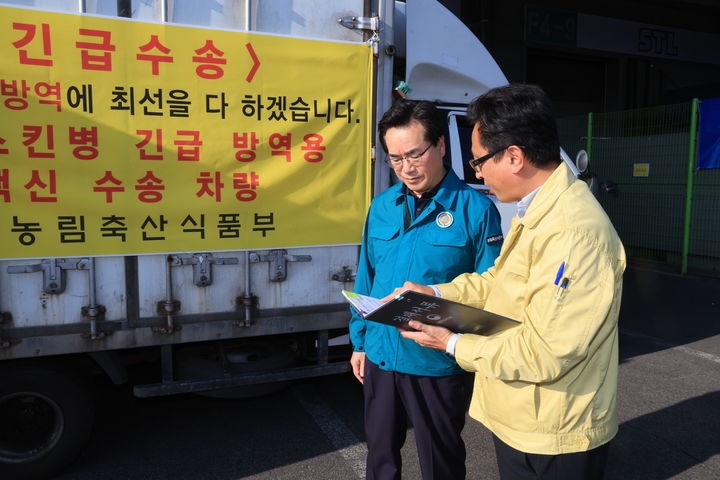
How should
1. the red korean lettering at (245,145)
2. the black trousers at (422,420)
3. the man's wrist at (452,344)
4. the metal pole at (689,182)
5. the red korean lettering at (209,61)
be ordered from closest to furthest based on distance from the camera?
the man's wrist at (452,344) → the black trousers at (422,420) → the red korean lettering at (209,61) → the red korean lettering at (245,145) → the metal pole at (689,182)

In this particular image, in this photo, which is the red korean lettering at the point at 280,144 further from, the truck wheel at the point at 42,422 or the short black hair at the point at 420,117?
the truck wheel at the point at 42,422

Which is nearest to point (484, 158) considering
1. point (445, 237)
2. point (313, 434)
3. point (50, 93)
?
point (445, 237)

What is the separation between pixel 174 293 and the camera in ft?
9.75

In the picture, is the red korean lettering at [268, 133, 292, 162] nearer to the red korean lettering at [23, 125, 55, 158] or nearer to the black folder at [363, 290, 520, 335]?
the red korean lettering at [23, 125, 55, 158]

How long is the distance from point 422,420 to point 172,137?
1896 mm

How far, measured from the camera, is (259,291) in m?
3.16

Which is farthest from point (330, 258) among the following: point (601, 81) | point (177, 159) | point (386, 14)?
point (601, 81)

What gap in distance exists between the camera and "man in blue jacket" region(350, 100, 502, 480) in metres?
2.10

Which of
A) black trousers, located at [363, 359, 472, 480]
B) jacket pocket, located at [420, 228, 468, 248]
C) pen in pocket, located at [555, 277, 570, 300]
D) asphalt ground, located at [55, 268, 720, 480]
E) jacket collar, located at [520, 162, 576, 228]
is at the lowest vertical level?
asphalt ground, located at [55, 268, 720, 480]

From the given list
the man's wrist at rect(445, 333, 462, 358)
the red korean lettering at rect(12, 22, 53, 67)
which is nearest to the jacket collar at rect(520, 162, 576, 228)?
the man's wrist at rect(445, 333, 462, 358)

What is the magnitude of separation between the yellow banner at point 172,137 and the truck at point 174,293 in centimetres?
2

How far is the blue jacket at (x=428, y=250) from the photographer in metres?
2.10

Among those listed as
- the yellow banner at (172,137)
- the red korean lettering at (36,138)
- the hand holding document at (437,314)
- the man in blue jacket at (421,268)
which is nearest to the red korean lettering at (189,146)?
the yellow banner at (172,137)

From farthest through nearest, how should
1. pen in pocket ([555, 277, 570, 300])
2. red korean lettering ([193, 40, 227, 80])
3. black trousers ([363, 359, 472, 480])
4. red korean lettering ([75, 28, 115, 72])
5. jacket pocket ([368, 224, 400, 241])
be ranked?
red korean lettering ([193, 40, 227, 80]) < red korean lettering ([75, 28, 115, 72]) < jacket pocket ([368, 224, 400, 241]) < black trousers ([363, 359, 472, 480]) < pen in pocket ([555, 277, 570, 300])
